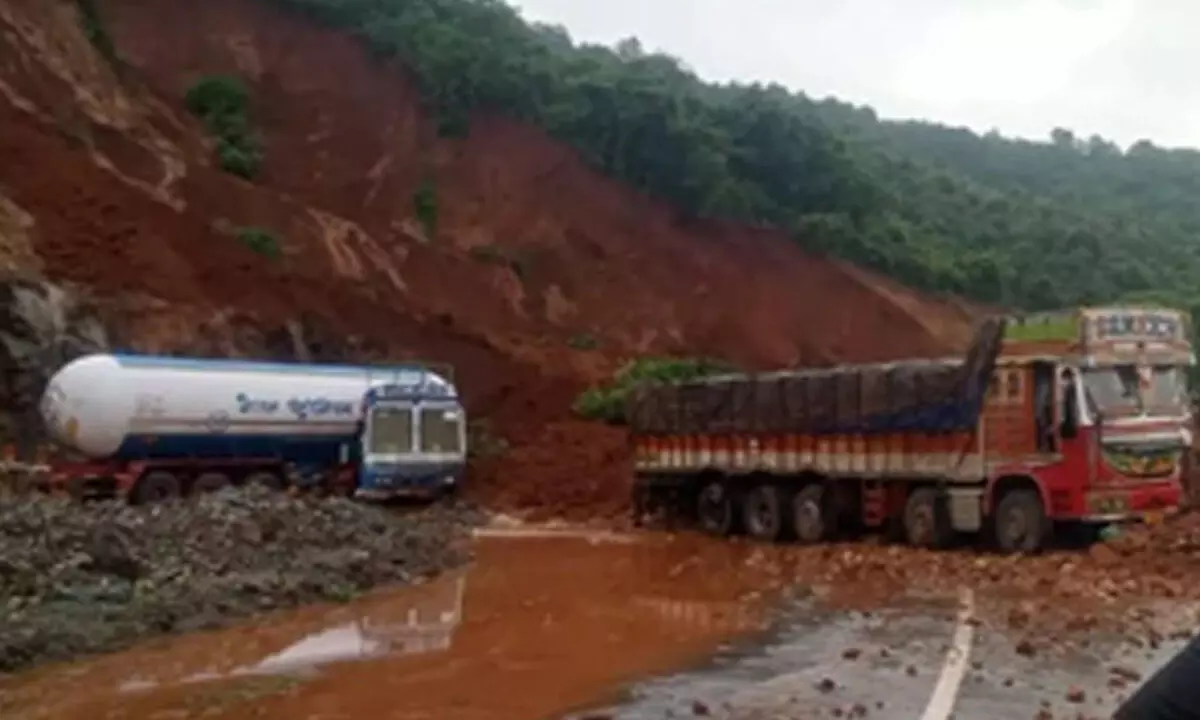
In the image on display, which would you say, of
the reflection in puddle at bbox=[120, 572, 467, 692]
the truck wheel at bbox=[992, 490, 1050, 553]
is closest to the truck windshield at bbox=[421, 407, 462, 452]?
the truck wheel at bbox=[992, 490, 1050, 553]

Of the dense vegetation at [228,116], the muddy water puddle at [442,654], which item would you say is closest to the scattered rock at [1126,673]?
the muddy water puddle at [442,654]

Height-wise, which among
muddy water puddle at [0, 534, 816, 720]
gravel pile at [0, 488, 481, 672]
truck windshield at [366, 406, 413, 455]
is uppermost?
truck windshield at [366, 406, 413, 455]

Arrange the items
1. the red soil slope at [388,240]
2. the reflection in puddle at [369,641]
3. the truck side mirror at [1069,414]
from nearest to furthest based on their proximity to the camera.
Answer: the reflection in puddle at [369,641] < the truck side mirror at [1069,414] < the red soil slope at [388,240]

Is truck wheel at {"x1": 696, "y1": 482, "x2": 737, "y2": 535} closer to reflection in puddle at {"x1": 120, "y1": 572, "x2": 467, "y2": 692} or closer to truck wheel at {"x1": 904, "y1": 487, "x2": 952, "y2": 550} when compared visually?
truck wheel at {"x1": 904, "y1": 487, "x2": 952, "y2": 550}

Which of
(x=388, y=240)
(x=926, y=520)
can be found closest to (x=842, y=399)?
(x=926, y=520)

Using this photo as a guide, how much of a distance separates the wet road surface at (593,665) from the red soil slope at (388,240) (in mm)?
16023

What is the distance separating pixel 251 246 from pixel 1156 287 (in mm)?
35111

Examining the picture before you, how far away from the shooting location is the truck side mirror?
19594 millimetres

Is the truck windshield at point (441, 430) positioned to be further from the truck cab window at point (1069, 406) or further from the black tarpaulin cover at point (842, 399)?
the truck cab window at point (1069, 406)

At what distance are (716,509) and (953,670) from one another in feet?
48.4

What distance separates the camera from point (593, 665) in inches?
508

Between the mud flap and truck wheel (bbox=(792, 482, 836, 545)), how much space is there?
20.9 m

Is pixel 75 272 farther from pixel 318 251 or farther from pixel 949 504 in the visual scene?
pixel 949 504

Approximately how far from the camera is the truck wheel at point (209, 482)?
3042cm
